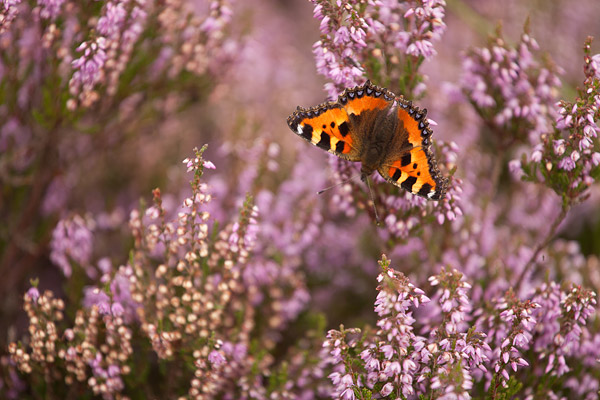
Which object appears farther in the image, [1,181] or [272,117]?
[272,117]

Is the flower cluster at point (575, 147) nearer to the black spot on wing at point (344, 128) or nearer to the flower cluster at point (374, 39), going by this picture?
the flower cluster at point (374, 39)

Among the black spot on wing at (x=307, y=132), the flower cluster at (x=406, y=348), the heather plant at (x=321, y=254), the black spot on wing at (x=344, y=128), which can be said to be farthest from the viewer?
the black spot on wing at (x=344, y=128)

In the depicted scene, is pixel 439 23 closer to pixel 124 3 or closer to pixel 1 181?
pixel 124 3

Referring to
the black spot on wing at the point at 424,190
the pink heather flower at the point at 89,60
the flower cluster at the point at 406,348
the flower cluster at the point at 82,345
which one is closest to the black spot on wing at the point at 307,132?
the black spot on wing at the point at 424,190

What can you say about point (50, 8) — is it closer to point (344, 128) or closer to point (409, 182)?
point (344, 128)

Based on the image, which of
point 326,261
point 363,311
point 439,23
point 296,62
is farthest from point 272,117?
point 439,23

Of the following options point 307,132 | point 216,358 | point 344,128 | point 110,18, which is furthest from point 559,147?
point 110,18

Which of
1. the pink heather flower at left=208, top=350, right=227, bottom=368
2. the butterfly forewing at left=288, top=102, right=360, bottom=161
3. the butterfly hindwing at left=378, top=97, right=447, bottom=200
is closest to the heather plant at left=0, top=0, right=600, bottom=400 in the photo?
the pink heather flower at left=208, top=350, right=227, bottom=368
